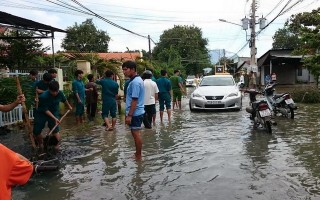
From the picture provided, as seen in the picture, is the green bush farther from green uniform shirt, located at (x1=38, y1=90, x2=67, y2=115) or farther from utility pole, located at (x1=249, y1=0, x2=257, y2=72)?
green uniform shirt, located at (x1=38, y1=90, x2=67, y2=115)

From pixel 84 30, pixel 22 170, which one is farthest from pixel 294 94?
pixel 84 30

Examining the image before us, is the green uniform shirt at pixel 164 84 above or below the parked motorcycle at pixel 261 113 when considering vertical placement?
above

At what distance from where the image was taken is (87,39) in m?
51.9

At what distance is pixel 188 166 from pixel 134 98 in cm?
146

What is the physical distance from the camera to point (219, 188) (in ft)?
16.5

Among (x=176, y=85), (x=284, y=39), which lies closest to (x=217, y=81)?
(x=176, y=85)

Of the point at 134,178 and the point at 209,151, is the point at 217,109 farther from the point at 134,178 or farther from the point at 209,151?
the point at 134,178

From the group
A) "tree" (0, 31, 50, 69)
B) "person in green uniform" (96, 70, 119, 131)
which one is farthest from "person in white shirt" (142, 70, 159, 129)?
"tree" (0, 31, 50, 69)

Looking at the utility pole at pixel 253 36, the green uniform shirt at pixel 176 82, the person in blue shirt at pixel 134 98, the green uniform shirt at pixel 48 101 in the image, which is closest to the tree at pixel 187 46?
the utility pole at pixel 253 36

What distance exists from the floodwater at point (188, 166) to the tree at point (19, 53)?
6335mm

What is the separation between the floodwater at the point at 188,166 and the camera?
4.97 metres

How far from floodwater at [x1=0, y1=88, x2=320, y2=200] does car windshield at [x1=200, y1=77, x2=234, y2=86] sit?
16.4 feet

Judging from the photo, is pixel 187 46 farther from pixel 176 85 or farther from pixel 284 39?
pixel 176 85

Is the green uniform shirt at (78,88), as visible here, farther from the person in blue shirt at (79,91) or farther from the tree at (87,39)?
the tree at (87,39)
